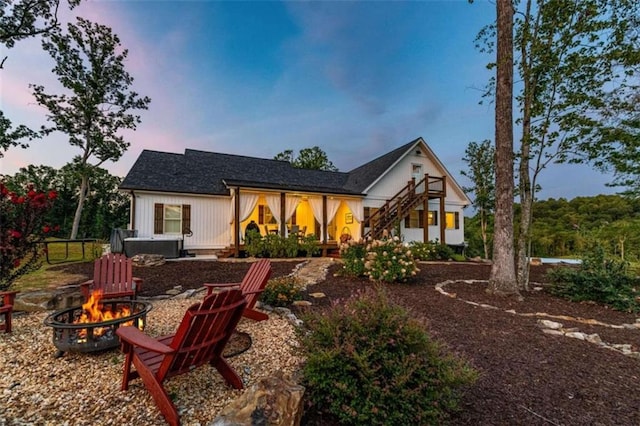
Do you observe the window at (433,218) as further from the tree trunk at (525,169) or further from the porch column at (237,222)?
the porch column at (237,222)

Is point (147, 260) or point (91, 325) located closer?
point (91, 325)

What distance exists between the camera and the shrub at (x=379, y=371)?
1763 mm

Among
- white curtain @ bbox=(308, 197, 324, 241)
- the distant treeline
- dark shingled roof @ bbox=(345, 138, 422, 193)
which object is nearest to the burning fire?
white curtain @ bbox=(308, 197, 324, 241)

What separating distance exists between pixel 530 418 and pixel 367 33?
565 inches

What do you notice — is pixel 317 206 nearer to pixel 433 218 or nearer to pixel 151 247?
pixel 151 247

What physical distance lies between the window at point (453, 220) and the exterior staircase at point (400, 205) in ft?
6.03

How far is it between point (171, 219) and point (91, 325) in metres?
10.2

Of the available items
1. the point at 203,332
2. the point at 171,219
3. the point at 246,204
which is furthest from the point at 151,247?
the point at 203,332

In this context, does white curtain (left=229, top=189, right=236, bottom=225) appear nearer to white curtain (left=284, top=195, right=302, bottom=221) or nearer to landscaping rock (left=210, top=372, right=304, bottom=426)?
white curtain (left=284, top=195, right=302, bottom=221)

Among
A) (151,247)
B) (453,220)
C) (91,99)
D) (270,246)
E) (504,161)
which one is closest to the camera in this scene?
(504,161)

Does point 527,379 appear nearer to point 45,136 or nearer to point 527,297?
point 527,297

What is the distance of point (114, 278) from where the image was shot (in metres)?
4.42

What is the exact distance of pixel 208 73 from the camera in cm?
1207

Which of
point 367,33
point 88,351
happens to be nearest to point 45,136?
point 367,33
